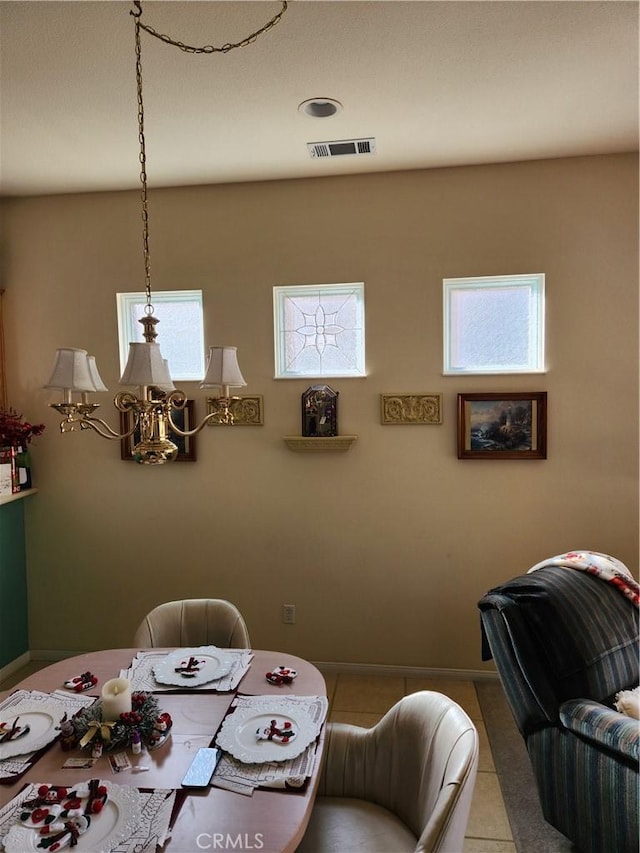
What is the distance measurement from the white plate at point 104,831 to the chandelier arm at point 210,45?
7.51 feet

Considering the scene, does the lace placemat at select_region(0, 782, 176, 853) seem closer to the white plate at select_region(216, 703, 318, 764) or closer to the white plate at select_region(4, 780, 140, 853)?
the white plate at select_region(4, 780, 140, 853)

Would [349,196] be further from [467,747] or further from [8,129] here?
[467,747]

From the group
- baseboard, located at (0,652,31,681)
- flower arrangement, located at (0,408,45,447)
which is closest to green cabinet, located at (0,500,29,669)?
baseboard, located at (0,652,31,681)

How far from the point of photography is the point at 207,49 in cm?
190

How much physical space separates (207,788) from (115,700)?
1.44ft

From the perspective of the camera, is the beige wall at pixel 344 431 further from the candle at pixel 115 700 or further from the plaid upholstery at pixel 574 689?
the candle at pixel 115 700

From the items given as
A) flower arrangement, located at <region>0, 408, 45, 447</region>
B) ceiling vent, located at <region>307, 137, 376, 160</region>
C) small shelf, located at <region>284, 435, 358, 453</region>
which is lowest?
small shelf, located at <region>284, 435, 358, 453</region>

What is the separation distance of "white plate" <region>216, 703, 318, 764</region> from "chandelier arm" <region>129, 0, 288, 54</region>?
2.26 m


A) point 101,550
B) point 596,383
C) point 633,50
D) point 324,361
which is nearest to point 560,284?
point 596,383

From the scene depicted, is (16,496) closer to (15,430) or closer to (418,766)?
(15,430)

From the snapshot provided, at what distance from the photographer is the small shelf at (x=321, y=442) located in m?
3.11

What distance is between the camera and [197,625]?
2434 millimetres

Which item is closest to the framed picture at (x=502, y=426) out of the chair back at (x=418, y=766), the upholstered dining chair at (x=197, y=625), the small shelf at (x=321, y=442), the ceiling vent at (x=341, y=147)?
the small shelf at (x=321, y=442)

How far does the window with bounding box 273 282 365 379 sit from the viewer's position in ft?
10.6
